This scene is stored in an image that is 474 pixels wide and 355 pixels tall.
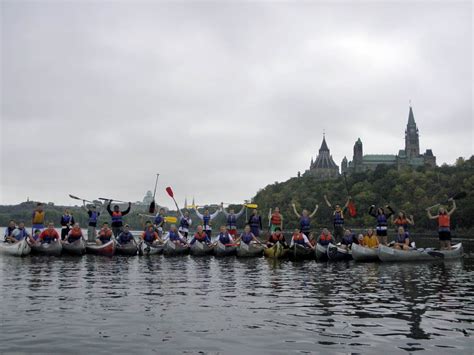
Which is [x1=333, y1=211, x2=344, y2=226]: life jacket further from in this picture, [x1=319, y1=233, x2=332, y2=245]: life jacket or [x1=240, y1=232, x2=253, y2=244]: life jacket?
[x1=240, y1=232, x2=253, y2=244]: life jacket

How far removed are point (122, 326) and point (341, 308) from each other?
5410 millimetres

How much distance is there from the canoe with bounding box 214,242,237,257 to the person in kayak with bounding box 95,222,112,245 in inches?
253

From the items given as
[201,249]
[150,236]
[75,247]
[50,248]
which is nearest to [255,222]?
[201,249]

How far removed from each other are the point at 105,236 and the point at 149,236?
2.76m

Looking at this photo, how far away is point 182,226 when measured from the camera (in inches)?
1256

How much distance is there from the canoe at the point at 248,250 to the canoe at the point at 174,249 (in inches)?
140

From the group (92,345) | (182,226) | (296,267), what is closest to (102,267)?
(296,267)

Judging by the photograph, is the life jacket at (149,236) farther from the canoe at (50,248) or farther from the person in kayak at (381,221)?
the person in kayak at (381,221)

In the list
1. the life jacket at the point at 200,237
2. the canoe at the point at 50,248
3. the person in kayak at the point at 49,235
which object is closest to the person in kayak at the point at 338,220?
the life jacket at the point at 200,237

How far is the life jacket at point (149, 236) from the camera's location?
2921 cm

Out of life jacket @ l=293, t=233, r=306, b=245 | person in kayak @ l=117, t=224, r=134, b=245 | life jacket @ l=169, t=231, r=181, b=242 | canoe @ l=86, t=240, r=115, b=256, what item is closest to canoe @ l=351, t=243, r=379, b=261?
life jacket @ l=293, t=233, r=306, b=245

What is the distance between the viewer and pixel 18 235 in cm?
2831

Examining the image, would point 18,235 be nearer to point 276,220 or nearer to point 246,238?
point 246,238

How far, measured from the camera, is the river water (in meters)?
8.64
